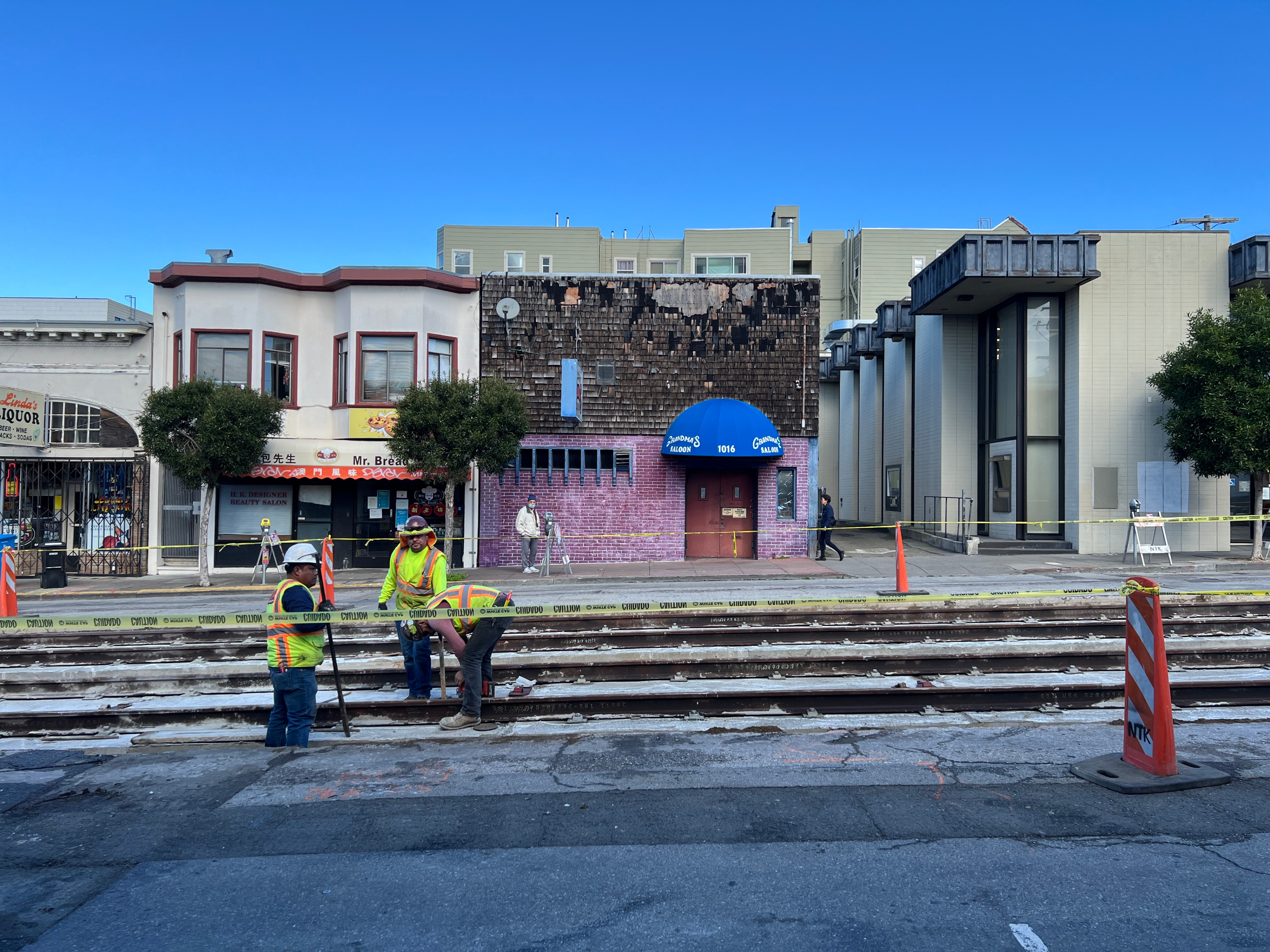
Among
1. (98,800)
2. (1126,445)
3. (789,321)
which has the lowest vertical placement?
(98,800)

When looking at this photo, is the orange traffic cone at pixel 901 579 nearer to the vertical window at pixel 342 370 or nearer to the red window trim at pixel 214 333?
the vertical window at pixel 342 370

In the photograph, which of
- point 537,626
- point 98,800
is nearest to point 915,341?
point 537,626

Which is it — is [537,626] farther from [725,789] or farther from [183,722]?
[725,789]

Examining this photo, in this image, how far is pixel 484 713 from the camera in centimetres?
741

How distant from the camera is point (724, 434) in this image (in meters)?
19.4

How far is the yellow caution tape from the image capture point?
22.9 feet

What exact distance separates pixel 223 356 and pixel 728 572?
43.9 feet

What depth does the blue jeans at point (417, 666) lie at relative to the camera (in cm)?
783

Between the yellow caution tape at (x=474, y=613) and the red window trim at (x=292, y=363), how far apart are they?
7703mm

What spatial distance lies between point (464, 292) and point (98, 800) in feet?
55.2

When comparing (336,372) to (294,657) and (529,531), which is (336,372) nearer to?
(529,531)

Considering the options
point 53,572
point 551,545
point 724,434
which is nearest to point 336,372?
point 551,545

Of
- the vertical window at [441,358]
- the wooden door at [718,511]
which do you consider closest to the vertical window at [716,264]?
the wooden door at [718,511]

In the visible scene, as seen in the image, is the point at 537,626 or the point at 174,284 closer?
the point at 537,626
